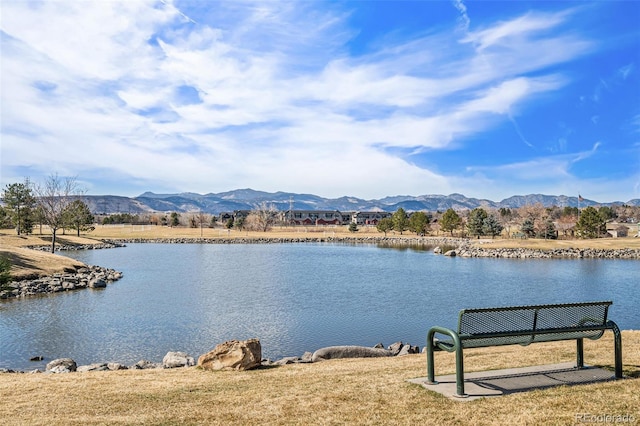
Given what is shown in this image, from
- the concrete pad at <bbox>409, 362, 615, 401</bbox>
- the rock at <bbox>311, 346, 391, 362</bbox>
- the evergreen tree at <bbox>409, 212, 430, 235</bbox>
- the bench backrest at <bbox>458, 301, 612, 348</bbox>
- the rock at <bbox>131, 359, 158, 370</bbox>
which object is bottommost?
the rock at <bbox>131, 359, 158, 370</bbox>

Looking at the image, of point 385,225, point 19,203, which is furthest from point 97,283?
point 385,225

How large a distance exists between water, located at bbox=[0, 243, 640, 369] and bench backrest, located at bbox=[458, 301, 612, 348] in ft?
31.2

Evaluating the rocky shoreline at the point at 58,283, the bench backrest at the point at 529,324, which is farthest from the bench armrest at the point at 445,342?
the rocky shoreline at the point at 58,283

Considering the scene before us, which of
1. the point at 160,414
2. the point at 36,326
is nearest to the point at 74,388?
the point at 160,414

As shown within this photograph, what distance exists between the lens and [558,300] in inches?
1088

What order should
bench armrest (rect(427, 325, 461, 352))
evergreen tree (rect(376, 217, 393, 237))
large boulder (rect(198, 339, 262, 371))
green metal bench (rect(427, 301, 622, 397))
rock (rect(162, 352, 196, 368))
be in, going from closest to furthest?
bench armrest (rect(427, 325, 461, 352)) → green metal bench (rect(427, 301, 622, 397)) → large boulder (rect(198, 339, 262, 371)) → rock (rect(162, 352, 196, 368)) → evergreen tree (rect(376, 217, 393, 237))

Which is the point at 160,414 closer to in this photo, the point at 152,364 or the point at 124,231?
the point at 152,364

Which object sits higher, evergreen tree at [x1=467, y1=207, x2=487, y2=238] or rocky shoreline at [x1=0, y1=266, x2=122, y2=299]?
evergreen tree at [x1=467, y1=207, x2=487, y2=238]

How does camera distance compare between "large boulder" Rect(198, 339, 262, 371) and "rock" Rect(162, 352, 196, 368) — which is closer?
"large boulder" Rect(198, 339, 262, 371)

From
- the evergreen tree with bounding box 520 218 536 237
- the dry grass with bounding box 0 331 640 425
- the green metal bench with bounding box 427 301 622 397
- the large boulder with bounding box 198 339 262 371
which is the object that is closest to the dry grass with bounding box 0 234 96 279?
the dry grass with bounding box 0 331 640 425

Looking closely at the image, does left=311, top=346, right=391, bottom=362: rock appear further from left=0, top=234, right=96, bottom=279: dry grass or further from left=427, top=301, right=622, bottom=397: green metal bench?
left=0, top=234, right=96, bottom=279: dry grass

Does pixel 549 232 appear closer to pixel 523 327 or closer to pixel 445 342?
pixel 523 327

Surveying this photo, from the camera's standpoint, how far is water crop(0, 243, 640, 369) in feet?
59.1

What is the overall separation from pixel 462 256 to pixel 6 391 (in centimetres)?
6250
